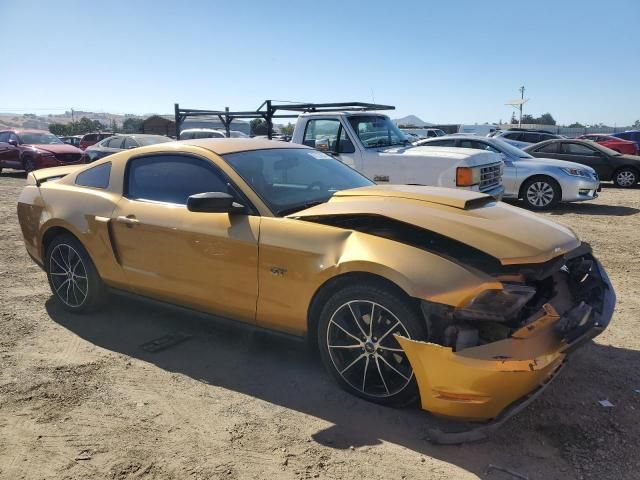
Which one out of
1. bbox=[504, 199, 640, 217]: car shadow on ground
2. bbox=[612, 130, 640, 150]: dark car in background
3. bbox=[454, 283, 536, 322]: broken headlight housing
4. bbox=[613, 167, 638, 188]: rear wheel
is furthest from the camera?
bbox=[612, 130, 640, 150]: dark car in background

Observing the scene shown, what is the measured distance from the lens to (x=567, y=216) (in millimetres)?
10195

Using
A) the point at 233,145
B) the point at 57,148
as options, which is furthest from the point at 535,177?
the point at 57,148

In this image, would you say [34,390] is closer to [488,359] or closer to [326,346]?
[326,346]

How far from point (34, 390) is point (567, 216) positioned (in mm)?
9540

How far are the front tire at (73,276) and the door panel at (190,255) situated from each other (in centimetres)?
51

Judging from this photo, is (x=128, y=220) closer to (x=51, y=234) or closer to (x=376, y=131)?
(x=51, y=234)

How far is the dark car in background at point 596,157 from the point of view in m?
14.5

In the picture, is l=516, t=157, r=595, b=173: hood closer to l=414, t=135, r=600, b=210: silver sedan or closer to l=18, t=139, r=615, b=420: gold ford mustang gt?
l=414, t=135, r=600, b=210: silver sedan

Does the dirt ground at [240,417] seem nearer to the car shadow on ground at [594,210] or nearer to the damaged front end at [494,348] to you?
the damaged front end at [494,348]

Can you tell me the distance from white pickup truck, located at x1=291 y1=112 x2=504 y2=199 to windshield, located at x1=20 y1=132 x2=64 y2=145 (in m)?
14.3

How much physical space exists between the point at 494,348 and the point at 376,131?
6485 millimetres

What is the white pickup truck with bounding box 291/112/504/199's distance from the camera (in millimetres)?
7616

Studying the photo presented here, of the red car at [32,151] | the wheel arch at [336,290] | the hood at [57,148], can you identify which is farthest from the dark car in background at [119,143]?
the wheel arch at [336,290]

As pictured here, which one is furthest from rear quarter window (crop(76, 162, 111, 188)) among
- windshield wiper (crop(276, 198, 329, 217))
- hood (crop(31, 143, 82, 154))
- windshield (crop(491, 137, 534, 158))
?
hood (crop(31, 143, 82, 154))
